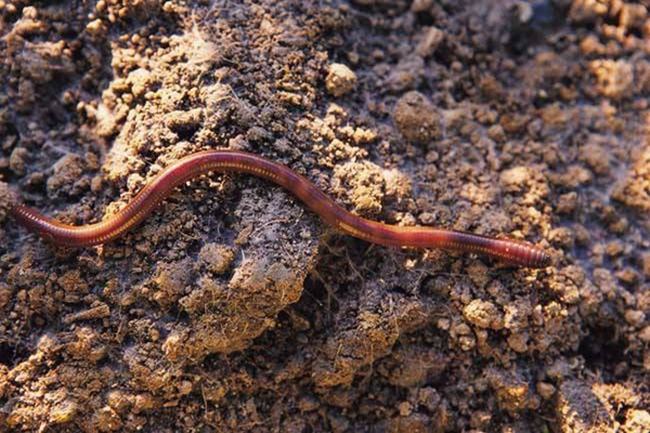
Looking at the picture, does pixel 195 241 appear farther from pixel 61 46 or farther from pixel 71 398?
pixel 61 46

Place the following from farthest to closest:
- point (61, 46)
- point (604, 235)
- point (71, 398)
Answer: point (604, 235), point (61, 46), point (71, 398)

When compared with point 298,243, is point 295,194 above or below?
above

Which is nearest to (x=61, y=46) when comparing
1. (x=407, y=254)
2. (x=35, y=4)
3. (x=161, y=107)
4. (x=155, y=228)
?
(x=35, y=4)
